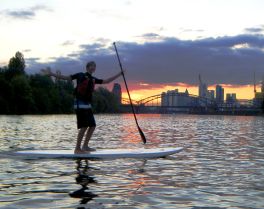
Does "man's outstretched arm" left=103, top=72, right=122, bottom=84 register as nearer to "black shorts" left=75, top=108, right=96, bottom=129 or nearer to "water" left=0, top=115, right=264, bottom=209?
"black shorts" left=75, top=108, right=96, bottom=129

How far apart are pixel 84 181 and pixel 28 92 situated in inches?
4007

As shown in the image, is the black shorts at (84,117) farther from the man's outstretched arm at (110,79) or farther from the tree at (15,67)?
the tree at (15,67)

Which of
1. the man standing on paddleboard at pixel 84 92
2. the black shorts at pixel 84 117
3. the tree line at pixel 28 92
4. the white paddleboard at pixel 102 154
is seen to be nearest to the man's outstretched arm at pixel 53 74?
the man standing on paddleboard at pixel 84 92

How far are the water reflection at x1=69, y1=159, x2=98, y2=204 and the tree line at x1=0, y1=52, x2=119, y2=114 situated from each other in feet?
305

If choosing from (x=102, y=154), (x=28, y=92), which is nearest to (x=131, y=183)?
(x=102, y=154)

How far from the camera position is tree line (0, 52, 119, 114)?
340 feet

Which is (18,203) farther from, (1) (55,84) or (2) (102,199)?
(1) (55,84)

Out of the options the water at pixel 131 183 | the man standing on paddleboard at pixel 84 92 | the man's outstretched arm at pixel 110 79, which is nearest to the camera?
the water at pixel 131 183

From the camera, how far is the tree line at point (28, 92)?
340ft

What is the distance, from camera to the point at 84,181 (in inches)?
366

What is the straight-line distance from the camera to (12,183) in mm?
8898

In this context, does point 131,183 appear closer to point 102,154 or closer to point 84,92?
point 102,154

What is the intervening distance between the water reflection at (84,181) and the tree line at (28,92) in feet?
305

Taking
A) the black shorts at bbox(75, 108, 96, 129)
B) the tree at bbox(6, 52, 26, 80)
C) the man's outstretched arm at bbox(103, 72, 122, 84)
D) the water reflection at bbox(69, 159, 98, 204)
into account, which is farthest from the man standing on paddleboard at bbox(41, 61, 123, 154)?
the tree at bbox(6, 52, 26, 80)
